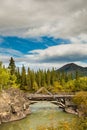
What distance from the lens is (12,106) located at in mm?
78438

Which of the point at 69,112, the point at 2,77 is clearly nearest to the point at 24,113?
the point at 69,112

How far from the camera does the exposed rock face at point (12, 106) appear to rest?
72688 millimetres

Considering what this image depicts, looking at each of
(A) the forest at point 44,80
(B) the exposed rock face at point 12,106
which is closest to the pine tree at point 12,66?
(A) the forest at point 44,80

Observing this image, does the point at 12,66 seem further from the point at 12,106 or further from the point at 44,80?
the point at 12,106

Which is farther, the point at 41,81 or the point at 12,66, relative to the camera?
the point at 41,81

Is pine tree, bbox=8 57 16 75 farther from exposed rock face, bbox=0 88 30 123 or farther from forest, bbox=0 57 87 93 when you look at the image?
exposed rock face, bbox=0 88 30 123

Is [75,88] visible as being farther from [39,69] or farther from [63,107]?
[63,107]

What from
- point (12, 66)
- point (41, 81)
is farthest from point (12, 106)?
point (41, 81)

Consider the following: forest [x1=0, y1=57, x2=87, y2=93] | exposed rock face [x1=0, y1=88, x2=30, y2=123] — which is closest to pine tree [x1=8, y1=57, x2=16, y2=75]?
forest [x1=0, y1=57, x2=87, y2=93]

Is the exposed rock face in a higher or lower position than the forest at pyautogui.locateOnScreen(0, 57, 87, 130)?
lower

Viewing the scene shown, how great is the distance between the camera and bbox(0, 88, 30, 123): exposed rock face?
72688 millimetres

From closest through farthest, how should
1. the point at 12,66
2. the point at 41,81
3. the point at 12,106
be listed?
the point at 12,106 < the point at 12,66 < the point at 41,81

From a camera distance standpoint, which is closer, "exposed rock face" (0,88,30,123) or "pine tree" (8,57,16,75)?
"exposed rock face" (0,88,30,123)

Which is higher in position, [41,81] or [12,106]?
[41,81]
